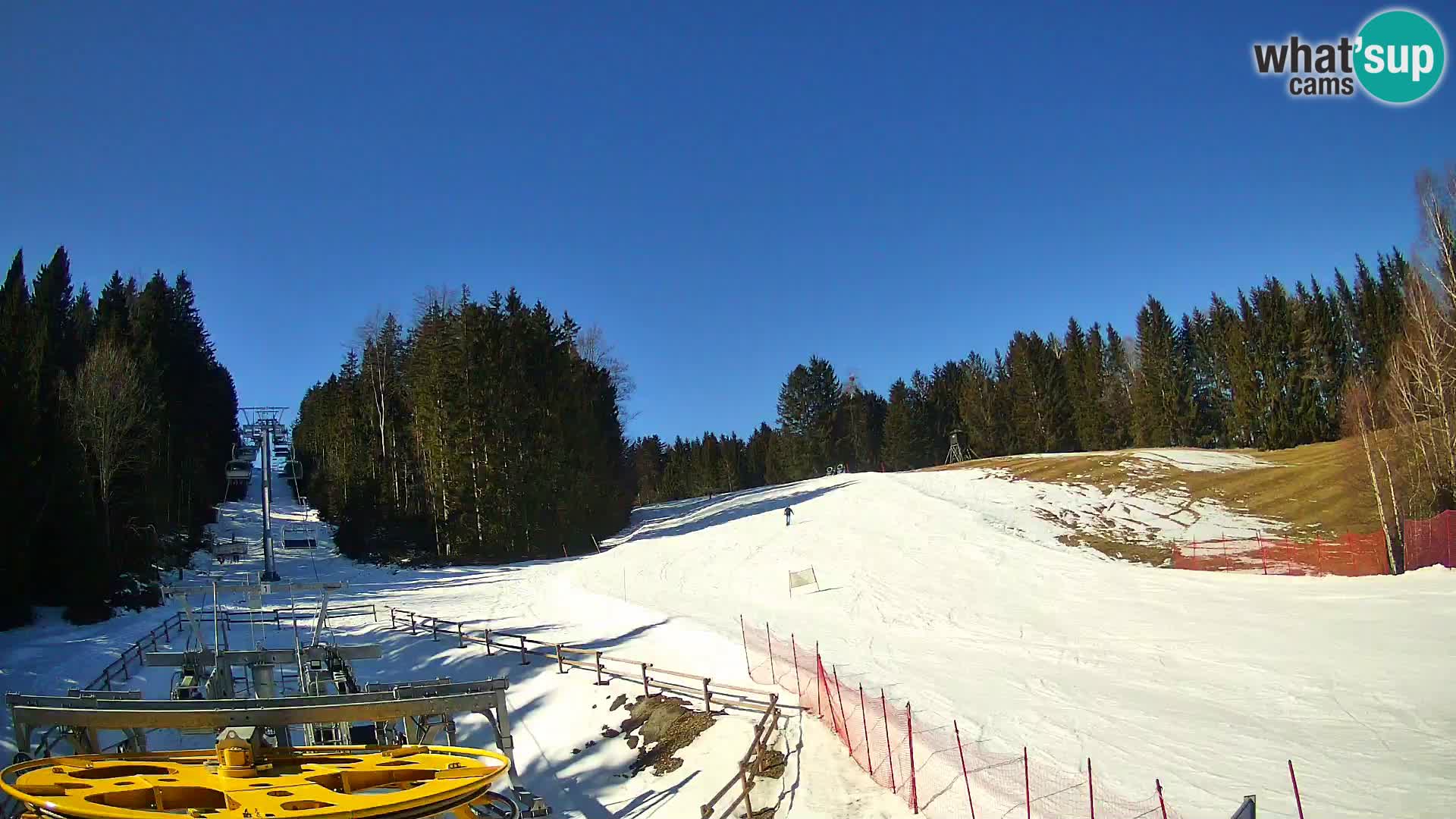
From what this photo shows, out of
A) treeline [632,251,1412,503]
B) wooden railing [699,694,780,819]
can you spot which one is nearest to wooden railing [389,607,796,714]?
wooden railing [699,694,780,819]

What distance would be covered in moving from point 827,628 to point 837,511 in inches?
859

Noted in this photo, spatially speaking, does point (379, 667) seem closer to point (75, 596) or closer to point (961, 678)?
point (75, 596)

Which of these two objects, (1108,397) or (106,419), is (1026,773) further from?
(1108,397)

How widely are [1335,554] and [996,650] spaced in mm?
18161

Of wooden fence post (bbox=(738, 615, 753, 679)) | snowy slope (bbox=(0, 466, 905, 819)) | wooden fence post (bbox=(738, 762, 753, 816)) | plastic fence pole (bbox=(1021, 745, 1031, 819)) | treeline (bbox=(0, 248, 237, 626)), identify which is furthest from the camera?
treeline (bbox=(0, 248, 237, 626))

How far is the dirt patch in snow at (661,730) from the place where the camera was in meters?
16.9

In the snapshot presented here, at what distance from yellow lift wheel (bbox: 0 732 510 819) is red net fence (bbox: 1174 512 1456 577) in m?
33.3

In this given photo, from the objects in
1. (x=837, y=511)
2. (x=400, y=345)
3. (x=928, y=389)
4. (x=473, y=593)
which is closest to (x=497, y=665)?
(x=473, y=593)

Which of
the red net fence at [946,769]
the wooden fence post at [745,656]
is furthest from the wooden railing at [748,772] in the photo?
the wooden fence post at [745,656]

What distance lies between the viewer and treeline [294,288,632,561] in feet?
150

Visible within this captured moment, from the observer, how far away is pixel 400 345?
2638 inches

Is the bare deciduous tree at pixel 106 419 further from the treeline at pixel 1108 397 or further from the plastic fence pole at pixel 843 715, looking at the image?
the treeline at pixel 1108 397

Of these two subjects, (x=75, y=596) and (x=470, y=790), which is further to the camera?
(x=75, y=596)

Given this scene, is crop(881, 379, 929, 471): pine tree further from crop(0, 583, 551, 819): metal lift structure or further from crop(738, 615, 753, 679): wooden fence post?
crop(0, 583, 551, 819): metal lift structure
